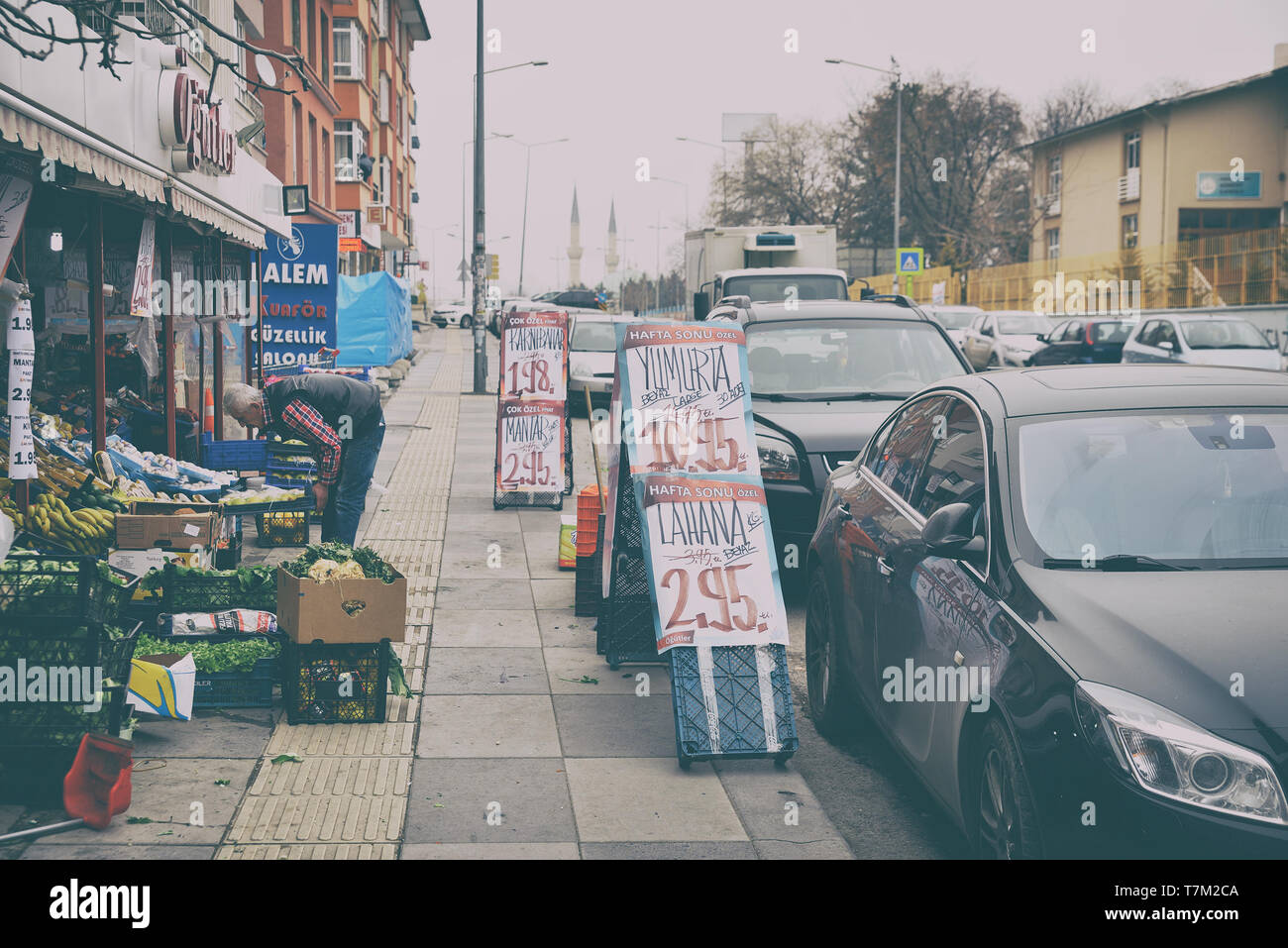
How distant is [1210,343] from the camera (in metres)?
25.1

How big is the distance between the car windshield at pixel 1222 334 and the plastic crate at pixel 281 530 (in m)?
19.3

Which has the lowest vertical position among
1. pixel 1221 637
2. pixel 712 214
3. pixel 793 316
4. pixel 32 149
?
pixel 1221 637

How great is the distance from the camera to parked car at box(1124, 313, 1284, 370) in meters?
24.7

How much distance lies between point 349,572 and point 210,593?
94cm

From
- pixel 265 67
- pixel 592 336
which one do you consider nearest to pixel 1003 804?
pixel 265 67

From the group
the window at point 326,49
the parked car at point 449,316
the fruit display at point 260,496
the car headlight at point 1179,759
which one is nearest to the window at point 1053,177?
the window at point 326,49

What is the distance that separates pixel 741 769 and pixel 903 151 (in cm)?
5760

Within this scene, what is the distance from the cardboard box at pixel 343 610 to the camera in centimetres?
620

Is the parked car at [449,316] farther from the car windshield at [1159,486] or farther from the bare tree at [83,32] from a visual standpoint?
the car windshield at [1159,486]

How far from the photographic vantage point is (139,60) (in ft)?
31.2
